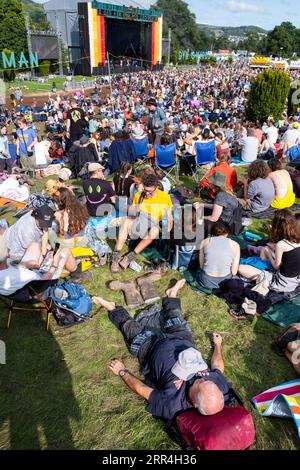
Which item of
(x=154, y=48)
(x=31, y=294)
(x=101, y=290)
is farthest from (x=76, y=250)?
(x=154, y=48)

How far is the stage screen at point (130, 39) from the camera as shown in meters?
48.0

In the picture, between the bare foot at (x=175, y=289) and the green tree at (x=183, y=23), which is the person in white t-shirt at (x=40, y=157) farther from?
the green tree at (x=183, y=23)

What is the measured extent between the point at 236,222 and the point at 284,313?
1.68 meters

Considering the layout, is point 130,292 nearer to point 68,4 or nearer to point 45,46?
point 45,46

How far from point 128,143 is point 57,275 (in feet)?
15.2

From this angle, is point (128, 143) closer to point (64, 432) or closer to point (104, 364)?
point (104, 364)

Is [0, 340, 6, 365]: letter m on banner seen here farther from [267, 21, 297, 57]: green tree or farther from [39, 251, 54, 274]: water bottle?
[267, 21, 297, 57]: green tree

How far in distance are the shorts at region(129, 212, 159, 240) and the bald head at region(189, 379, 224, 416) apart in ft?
8.29

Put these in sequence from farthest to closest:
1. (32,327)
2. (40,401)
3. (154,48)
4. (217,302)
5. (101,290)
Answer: (154,48) < (101,290) < (217,302) < (32,327) < (40,401)

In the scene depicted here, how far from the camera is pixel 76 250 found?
13.8 ft

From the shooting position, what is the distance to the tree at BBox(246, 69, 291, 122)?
37.0 ft

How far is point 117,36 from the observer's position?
49.1 metres

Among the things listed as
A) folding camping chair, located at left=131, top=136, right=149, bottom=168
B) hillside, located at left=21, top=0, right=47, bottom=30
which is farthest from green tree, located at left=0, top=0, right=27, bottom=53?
folding camping chair, located at left=131, top=136, right=149, bottom=168

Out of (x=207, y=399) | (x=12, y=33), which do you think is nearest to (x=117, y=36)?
(x=12, y=33)
